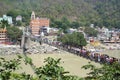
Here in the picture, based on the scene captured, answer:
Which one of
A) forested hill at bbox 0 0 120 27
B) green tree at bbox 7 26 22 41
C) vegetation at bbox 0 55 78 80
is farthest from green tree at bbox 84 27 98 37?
vegetation at bbox 0 55 78 80

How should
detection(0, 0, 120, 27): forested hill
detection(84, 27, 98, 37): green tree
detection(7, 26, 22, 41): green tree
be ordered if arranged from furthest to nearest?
detection(0, 0, 120, 27): forested hill → detection(84, 27, 98, 37): green tree → detection(7, 26, 22, 41): green tree

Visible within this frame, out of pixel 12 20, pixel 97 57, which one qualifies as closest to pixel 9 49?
pixel 97 57

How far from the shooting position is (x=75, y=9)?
4356 centimetres

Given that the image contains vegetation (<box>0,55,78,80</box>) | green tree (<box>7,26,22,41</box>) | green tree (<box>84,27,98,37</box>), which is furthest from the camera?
green tree (<box>84,27,98,37</box>)

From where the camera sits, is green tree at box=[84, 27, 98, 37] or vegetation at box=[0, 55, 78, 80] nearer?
vegetation at box=[0, 55, 78, 80]

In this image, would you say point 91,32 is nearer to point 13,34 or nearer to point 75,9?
point 13,34

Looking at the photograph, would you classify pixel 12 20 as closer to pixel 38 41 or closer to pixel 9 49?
pixel 38 41

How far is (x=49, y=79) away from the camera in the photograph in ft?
8.50

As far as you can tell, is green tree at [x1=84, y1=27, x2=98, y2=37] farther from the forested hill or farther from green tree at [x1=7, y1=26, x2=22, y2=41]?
green tree at [x1=7, y1=26, x2=22, y2=41]

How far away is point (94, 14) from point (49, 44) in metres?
21.2

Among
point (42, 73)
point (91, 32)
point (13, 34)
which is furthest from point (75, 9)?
point (42, 73)

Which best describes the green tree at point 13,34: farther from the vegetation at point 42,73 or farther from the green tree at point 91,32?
the vegetation at point 42,73

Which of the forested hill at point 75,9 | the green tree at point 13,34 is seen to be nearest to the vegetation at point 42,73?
the green tree at point 13,34

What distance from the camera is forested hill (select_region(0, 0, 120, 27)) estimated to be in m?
37.5
